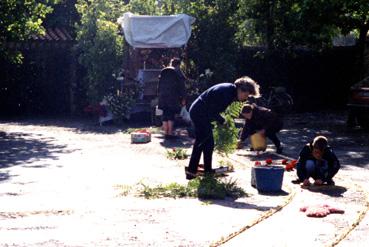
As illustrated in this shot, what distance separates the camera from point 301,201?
9.20m

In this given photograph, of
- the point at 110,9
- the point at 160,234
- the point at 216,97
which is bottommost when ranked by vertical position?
the point at 160,234

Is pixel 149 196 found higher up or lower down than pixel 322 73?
lower down

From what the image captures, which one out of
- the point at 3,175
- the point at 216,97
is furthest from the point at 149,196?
the point at 3,175

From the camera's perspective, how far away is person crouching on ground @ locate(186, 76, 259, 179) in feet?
32.2

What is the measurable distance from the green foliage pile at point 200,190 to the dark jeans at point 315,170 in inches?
41.3

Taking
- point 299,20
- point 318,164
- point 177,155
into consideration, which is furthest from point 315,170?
point 299,20

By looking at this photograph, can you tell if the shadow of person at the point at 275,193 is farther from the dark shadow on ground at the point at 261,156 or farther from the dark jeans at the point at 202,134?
the dark shadow on ground at the point at 261,156

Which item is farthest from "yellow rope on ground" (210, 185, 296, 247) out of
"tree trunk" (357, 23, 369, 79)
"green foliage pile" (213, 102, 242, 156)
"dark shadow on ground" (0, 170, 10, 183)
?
"tree trunk" (357, 23, 369, 79)

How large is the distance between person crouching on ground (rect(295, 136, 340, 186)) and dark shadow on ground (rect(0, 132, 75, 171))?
186 inches

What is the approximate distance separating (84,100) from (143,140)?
725 cm

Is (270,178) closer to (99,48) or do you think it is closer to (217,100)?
(217,100)

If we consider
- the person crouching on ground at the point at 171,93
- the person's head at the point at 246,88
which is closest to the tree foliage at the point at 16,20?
the person crouching on ground at the point at 171,93

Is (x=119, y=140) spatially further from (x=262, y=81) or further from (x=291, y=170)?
(x=262, y=81)

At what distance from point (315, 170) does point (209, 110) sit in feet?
5.83
